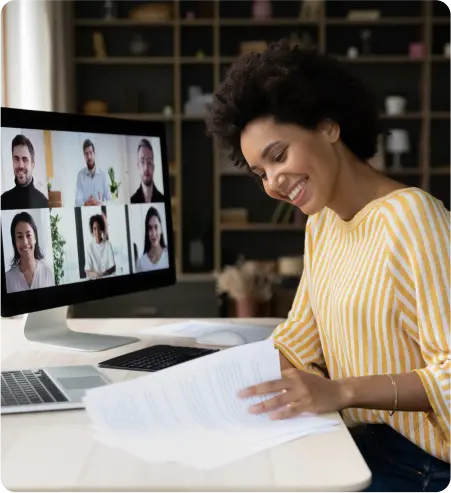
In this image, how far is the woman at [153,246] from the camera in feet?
6.12

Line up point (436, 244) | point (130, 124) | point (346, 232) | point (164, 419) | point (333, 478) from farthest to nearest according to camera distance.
→ point (130, 124)
point (346, 232)
point (436, 244)
point (164, 419)
point (333, 478)

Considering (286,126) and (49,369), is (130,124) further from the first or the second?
(49,369)

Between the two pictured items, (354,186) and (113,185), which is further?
(113,185)

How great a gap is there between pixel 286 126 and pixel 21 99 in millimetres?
2887

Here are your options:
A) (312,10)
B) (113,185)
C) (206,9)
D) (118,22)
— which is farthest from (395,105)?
(113,185)

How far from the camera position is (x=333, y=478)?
0.88 m

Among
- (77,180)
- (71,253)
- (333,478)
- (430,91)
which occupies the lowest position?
(333,478)

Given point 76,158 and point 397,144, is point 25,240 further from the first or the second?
point 397,144

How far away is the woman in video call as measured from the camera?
169cm

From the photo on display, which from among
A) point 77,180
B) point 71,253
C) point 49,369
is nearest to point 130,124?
point 77,180

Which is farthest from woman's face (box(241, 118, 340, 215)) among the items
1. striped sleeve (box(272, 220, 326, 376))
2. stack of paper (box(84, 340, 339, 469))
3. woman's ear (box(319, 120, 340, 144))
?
stack of paper (box(84, 340, 339, 469))

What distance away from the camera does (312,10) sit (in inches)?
212

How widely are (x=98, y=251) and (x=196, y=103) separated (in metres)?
3.87

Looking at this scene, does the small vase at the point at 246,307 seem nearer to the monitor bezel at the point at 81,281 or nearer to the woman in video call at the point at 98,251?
the monitor bezel at the point at 81,281
